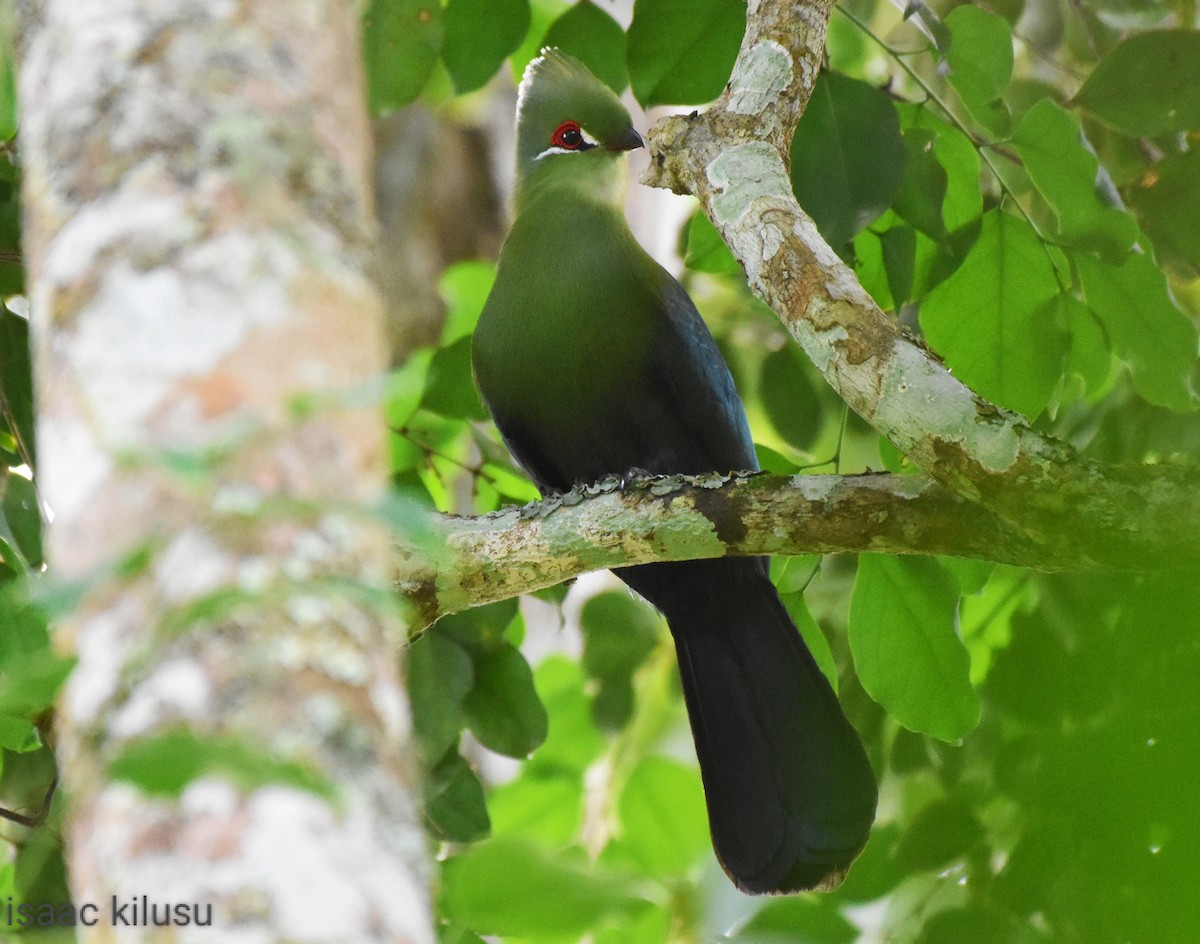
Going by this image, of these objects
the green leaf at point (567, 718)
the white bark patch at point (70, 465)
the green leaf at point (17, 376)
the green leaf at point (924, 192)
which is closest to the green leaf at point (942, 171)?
the green leaf at point (924, 192)

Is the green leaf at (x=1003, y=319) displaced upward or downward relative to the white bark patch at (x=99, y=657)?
downward

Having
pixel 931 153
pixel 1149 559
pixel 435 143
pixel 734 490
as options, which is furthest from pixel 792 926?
pixel 435 143

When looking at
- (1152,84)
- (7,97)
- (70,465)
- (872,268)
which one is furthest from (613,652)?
(70,465)

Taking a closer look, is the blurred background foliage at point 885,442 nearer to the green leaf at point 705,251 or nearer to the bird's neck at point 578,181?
the green leaf at point 705,251

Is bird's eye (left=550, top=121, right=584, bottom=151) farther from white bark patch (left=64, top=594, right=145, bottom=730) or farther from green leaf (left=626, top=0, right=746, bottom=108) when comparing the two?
white bark patch (left=64, top=594, right=145, bottom=730)

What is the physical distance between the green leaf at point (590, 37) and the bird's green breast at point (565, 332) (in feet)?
1.66

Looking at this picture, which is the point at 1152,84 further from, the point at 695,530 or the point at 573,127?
the point at 573,127

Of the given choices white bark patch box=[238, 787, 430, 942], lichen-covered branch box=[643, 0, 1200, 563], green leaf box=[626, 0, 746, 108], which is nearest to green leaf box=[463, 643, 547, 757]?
lichen-covered branch box=[643, 0, 1200, 563]

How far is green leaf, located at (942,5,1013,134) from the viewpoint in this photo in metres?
2.21

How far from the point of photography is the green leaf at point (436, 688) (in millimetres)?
2301

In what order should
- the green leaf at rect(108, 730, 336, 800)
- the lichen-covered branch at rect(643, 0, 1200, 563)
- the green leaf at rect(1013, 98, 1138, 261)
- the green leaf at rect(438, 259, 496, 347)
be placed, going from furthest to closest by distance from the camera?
the green leaf at rect(438, 259, 496, 347)
the green leaf at rect(1013, 98, 1138, 261)
the lichen-covered branch at rect(643, 0, 1200, 563)
the green leaf at rect(108, 730, 336, 800)

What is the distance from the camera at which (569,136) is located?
3311 millimetres

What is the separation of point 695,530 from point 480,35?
42.9 inches

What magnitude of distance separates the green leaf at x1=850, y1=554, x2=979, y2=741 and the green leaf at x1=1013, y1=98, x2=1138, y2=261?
628 millimetres
